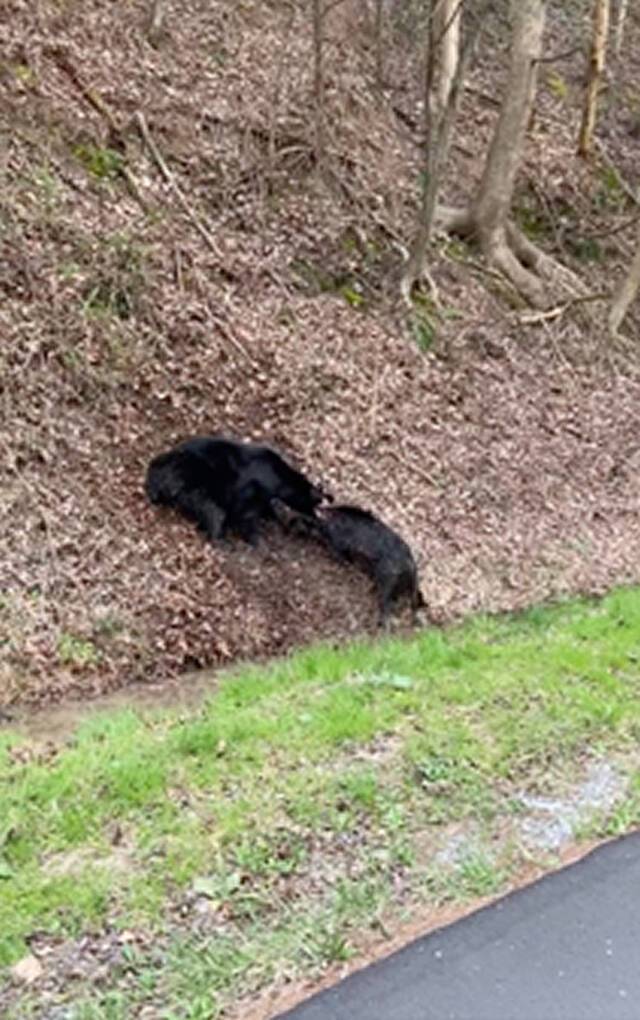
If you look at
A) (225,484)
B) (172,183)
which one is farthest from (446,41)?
(225,484)

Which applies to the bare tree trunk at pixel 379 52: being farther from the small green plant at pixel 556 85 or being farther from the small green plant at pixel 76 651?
the small green plant at pixel 76 651

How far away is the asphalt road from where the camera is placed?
344 cm

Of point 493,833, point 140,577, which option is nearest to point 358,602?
point 140,577

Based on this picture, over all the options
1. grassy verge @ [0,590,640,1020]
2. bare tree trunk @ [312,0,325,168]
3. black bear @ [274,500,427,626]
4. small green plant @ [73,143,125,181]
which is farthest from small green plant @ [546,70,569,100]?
grassy verge @ [0,590,640,1020]

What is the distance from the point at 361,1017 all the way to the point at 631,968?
83 cm

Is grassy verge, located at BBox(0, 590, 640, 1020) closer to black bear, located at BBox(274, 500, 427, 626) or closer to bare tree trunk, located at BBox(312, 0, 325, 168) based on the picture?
black bear, located at BBox(274, 500, 427, 626)

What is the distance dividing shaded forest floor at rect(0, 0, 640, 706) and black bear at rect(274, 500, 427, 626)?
0.13 m

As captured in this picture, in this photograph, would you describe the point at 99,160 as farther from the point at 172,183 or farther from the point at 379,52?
the point at 379,52

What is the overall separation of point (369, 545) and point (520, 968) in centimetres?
508

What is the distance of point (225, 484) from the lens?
8484 mm

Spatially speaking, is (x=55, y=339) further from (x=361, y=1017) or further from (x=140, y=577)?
(x=361, y=1017)

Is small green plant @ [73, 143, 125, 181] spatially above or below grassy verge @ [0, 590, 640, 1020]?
above

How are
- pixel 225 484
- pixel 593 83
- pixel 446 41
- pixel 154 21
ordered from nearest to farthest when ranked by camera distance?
1. pixel 225 484
2. pixel 154 21
3. pixel 446 41
4. pixel 593 83

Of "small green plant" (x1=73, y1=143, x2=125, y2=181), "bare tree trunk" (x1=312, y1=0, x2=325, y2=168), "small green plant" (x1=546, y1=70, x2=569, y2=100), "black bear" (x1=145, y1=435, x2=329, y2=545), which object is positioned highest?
"small green plant" (x1=546, y1=70, x2=569, y2=100)
